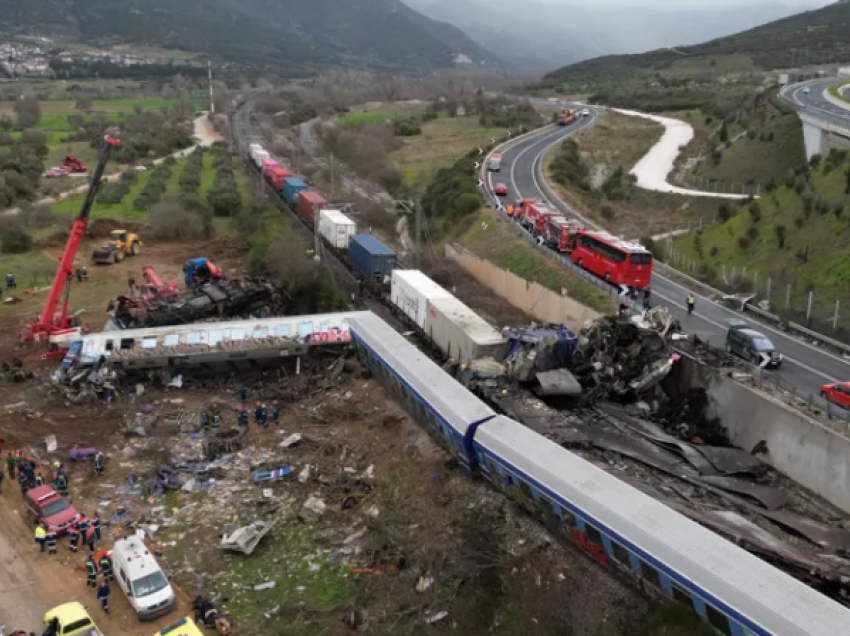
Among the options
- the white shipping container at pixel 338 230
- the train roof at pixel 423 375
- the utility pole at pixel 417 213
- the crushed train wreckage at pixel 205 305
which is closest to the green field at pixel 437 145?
the utility pole at pixel 417 213

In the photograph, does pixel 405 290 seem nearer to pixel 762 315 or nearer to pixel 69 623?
pixel 762 315

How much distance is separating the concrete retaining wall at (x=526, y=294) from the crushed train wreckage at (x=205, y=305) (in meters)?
11.3

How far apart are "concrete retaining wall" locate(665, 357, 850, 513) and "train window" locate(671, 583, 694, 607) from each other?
8188mm

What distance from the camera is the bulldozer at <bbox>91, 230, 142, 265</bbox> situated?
161ft

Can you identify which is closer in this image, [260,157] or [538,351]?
[538,351]

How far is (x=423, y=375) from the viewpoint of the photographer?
84.1ft

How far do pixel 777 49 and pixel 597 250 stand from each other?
115584mm

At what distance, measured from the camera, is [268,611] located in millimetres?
18797

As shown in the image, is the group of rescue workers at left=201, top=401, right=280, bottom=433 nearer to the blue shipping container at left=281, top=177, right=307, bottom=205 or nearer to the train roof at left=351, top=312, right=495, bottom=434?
the train roof at left=351, top=312, right=495, bottom=434

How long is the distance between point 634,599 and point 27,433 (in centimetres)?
2133

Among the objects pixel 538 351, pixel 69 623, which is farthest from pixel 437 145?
pixel 69 623

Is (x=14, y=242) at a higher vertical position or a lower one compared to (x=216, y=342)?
lower

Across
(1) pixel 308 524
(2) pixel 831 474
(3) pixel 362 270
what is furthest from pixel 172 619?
(3) pixel 362 270

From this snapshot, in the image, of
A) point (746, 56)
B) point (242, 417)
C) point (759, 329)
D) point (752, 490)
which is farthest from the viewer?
point (746, 56)
